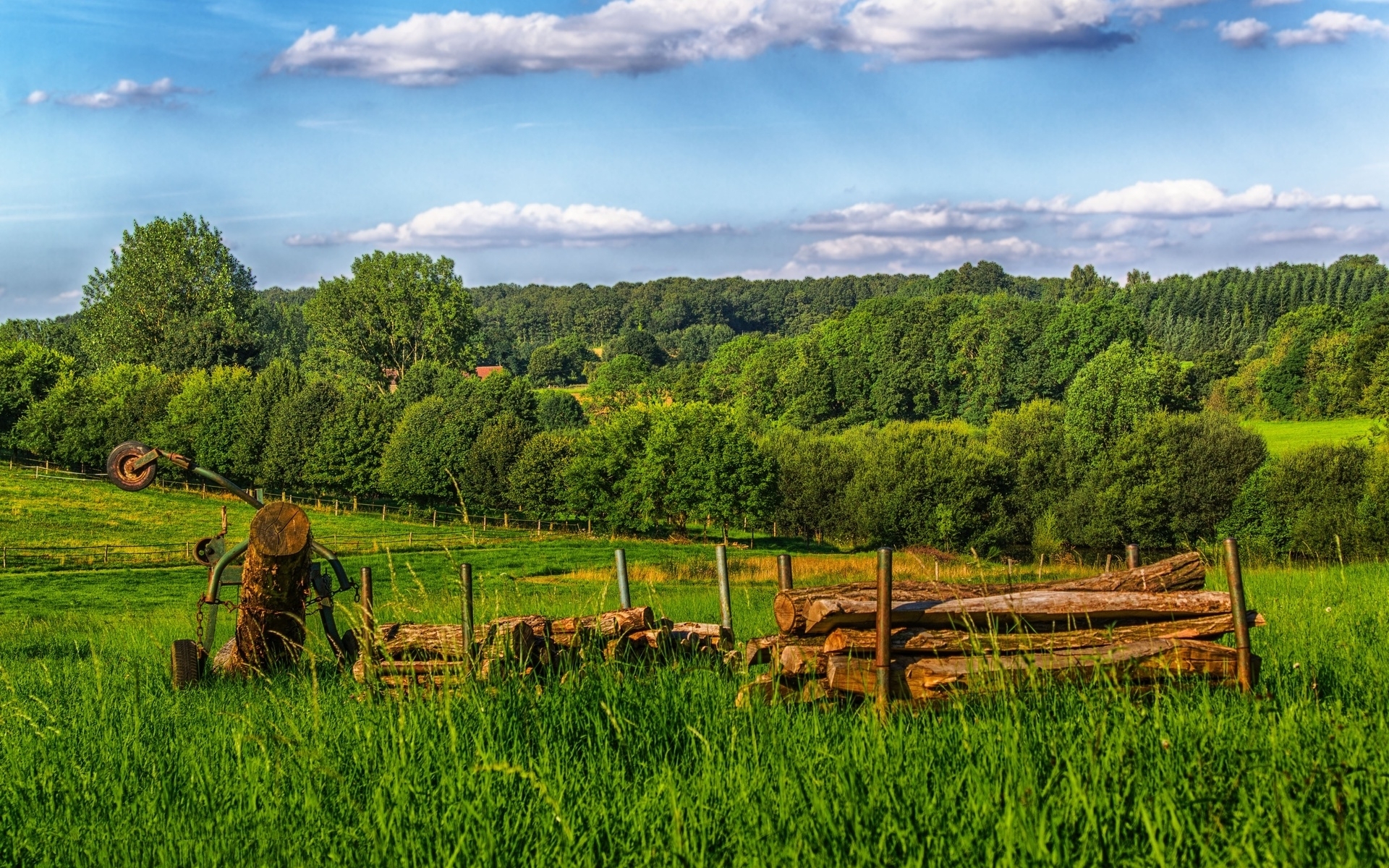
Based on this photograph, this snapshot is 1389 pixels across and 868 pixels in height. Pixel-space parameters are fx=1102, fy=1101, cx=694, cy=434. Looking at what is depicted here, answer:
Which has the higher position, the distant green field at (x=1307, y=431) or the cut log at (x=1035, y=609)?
the cut log at (x=1035, y=609)

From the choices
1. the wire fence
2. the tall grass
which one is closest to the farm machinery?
the tall grass

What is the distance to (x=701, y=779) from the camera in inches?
184

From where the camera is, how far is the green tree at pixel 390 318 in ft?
330

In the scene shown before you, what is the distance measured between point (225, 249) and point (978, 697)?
11021 centimetres

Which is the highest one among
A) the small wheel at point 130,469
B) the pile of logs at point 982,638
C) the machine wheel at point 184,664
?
the small wheel at point 130,469

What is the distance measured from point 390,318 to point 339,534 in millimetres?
43564

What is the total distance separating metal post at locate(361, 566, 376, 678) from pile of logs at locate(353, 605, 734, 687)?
74 millimetres

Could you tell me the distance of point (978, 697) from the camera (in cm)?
589

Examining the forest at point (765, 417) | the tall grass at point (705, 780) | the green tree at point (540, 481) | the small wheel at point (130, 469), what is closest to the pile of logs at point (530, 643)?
the tall grass at point (705, 780)

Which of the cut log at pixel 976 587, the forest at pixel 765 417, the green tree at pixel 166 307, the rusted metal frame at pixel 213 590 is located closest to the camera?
the cut log at pixel 976 587

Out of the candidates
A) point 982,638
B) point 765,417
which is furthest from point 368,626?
point 765,417

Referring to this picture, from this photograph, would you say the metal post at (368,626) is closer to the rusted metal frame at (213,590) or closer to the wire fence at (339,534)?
the rusted metal frame at (213,590)

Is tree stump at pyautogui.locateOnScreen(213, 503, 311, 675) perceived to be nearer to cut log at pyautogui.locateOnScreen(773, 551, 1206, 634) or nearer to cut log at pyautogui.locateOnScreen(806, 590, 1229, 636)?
cut log at pyautogui.locateOnScreen(773, 551, 1206, 634)

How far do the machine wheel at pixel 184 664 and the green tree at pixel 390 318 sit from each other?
301 feet
